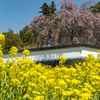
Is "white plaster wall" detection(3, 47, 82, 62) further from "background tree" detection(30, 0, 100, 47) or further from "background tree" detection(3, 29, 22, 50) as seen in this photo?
"background tree" detection(3, 29, 22, 50)

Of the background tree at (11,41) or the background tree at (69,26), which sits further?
the background tree at (11,41)

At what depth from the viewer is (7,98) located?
12.8 feet

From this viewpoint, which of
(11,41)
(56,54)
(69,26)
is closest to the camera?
(56,54)

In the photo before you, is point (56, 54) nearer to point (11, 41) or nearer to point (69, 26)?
point (69, 26)

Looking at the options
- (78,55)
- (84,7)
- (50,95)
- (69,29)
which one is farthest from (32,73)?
(84,7)

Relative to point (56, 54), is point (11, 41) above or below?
above

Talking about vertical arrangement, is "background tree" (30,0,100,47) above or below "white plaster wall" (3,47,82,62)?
above

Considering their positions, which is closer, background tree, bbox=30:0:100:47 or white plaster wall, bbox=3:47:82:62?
white plaster wall, bbox=3:47:82:62

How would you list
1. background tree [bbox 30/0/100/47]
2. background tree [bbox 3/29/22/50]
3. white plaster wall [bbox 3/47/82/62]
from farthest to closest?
1. background tree [bbox 3/29/22/50]
2. background tree [bbox 30/0/100/47]
3. white plaster wall [bbox 3/47/82/62]

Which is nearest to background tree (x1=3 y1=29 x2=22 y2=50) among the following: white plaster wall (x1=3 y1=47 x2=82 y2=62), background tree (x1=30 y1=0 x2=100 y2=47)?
background tree (x1=30 y1=0 x2=100 y2=47)

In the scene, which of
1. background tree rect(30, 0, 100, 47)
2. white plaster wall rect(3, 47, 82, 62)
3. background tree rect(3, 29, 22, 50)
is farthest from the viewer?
background tree rect(3, 29, 22, 50)

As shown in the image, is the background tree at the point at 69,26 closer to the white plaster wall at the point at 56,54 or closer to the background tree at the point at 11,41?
the white plaster wall at the point at 56,54

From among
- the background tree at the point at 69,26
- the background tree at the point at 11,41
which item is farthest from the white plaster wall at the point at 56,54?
the background tree at the point at 11,41

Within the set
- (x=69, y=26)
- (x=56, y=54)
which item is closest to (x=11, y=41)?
(x=69, y=26)
